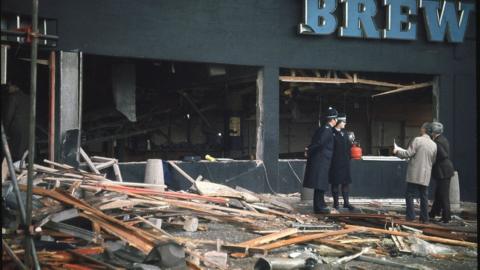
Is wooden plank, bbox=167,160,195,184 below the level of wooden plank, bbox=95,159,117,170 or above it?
below

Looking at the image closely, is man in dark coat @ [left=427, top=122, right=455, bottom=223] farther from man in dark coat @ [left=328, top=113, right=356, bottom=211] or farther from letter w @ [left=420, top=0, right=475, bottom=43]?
letter w @ [left=420, top=0, right=475, bottom=43]

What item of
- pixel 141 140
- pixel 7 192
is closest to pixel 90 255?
pixel 7 192

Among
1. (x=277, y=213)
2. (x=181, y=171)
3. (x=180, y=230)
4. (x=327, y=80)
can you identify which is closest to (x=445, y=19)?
(x=327, y=80)

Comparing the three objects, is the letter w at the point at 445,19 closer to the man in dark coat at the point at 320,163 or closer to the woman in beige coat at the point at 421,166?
the man in dark coat at the point at 320,163

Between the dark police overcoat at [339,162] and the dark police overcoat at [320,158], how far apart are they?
44 centimetres

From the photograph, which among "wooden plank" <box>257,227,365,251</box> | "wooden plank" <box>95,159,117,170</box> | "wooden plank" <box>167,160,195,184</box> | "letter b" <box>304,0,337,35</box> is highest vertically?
"letter b" <box>304,0,337,35</box>

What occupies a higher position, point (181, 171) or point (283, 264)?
point (181, 171)

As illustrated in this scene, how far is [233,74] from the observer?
637 inches

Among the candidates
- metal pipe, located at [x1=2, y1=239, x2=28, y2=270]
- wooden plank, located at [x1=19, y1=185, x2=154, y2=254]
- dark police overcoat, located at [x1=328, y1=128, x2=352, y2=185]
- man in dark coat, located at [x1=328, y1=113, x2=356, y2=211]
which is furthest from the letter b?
metal pipe, located at [x1=2, y1=239, x2=28, y2=270]

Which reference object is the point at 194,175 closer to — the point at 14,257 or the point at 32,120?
the point at 14,257

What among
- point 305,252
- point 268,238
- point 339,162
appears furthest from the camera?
point 339,162

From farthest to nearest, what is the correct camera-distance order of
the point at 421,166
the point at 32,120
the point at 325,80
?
1. the point at 325,80
2. the point at 421,166
3. the point at 32,120

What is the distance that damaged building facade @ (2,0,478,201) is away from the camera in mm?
12892

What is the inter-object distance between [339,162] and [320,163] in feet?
2.19
